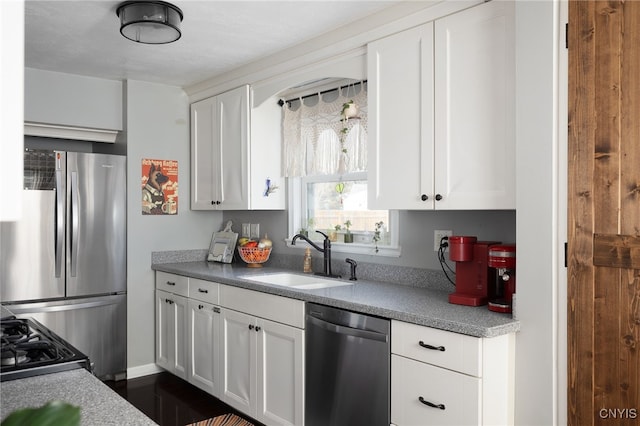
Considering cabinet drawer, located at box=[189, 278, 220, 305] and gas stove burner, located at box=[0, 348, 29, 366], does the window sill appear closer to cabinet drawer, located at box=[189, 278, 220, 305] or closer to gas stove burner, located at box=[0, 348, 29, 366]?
cabinet drawer, located at box=[189, 278, 220, 305]

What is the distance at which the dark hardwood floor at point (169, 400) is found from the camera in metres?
3.44

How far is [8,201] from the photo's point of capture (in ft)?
1.89

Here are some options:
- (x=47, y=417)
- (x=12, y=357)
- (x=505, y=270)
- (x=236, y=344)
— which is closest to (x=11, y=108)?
(x=47, y=417)

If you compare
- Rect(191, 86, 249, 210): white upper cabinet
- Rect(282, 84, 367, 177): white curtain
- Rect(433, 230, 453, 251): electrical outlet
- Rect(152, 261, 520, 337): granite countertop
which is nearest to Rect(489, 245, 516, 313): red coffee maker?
Rect(152, 261, 520, 337): granite countertop

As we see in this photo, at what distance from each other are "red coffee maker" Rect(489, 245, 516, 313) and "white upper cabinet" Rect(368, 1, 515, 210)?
19cm

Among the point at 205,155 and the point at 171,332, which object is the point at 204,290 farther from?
the point at 205,155

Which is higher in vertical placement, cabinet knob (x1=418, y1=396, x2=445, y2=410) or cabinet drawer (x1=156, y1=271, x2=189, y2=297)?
cabinet drawer (x1=156, y1=271, x2=189, y2=297)

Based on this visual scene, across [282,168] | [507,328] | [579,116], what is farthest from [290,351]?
[579,116]

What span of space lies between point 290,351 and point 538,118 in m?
1.73

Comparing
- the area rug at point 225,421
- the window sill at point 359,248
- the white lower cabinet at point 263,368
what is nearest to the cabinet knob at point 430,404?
the white lower cabinet at point 263,368

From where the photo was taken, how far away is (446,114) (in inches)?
97.1

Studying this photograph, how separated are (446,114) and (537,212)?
65 centimetres

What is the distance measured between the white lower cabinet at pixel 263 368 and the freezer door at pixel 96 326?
112 centimetres

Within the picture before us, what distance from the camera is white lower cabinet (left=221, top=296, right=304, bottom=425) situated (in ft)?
9.50
